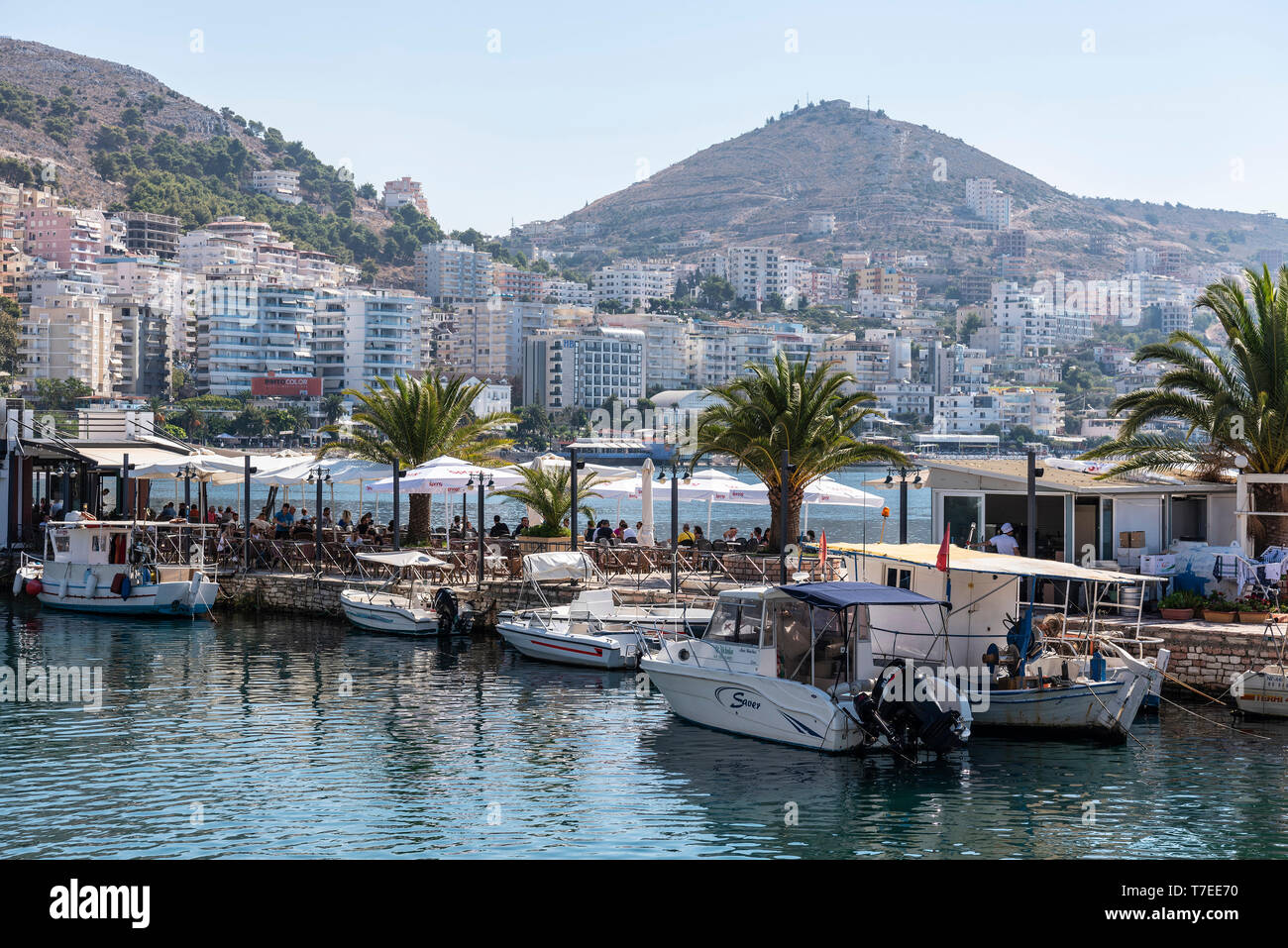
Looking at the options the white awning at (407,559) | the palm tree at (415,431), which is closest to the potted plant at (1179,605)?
the white awning at (407,559)

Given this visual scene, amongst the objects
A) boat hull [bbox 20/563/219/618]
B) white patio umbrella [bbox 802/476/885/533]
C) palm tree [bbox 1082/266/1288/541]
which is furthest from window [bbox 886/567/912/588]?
boat hull [bbox 20/563/219/618]

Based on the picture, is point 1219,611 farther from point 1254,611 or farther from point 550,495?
point 550,495

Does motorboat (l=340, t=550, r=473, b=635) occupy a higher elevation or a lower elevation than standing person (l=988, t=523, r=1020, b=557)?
lower

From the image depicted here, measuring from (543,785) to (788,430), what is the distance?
15.5 m

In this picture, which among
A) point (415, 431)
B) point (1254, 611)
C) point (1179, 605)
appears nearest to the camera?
point (1254, 611)

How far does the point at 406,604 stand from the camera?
2783cm

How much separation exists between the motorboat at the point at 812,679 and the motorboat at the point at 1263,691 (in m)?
4.41

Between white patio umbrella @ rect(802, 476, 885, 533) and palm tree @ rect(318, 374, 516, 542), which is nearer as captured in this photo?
white patio umbrella @ rect(802, 476, 885, 533)

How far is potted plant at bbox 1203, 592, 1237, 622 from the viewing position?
2066cm

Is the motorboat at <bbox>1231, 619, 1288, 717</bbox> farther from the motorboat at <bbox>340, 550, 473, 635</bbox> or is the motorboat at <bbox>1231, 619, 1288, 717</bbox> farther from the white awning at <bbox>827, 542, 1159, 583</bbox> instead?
the motorboat at <bbox>340, 550, 473, 635</bbox>

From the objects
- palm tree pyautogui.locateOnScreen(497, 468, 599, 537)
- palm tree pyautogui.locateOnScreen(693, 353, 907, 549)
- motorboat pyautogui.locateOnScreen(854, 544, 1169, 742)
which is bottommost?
motorboat pyautogui.locateOnScreen(854, 544, 1169, 742)

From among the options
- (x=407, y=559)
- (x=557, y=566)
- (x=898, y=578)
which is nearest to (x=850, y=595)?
(x=898, y=578)

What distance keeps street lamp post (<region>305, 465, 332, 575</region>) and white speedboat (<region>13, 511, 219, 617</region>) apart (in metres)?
2.43
